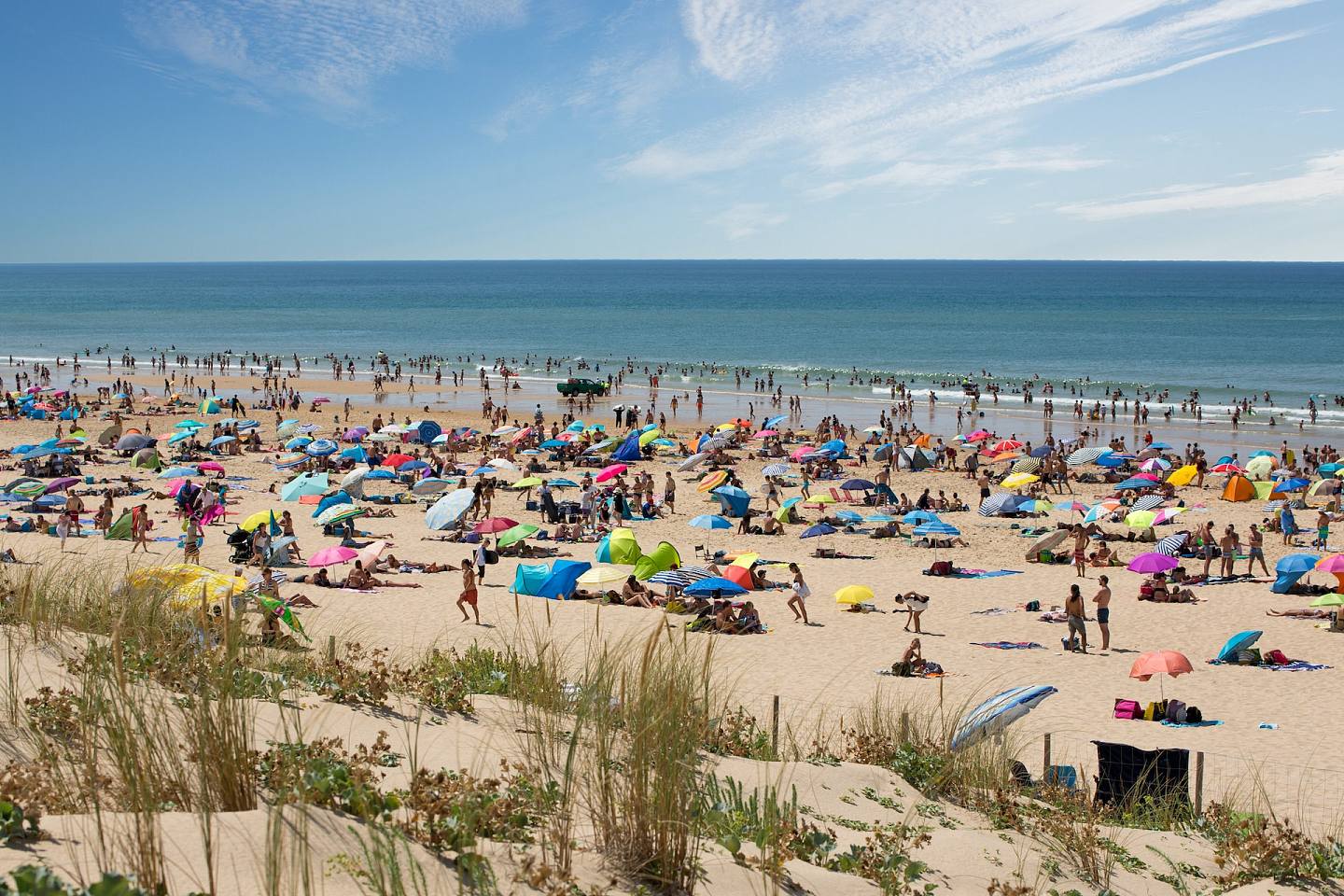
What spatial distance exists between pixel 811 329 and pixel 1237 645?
84.3 metres

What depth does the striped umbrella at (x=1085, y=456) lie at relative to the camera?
3097 cm

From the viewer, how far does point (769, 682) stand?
1295cm

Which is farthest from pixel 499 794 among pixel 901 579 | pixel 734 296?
pixel 734 296

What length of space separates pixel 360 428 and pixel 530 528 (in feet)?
59.0

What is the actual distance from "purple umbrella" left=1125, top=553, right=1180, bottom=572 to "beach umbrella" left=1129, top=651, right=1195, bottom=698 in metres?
5.35

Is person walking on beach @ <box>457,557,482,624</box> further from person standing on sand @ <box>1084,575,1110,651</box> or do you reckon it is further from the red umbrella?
person standing on sand @ <box>1084,575,1110,651</box>

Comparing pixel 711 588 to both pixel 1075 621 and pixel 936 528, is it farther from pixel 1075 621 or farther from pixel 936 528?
pixel 936 528

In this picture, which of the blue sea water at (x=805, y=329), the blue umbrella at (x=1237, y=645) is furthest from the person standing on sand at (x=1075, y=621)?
the blue sea water at (x=805, y=329)

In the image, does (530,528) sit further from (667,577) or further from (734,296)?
(734,296)

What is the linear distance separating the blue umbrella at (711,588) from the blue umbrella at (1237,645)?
22.0ft

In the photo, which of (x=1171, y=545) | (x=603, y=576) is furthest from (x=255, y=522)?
(x=1171, y=545)

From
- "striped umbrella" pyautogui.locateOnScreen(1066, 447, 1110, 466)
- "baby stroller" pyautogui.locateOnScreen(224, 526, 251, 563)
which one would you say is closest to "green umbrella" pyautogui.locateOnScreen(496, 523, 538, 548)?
"baby stroller" pyautogui.locateOnScreen(224, 526, 251, 563)

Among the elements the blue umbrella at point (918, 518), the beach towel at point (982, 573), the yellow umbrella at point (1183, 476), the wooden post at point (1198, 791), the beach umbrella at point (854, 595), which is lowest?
the beach towel at point (982, 573)

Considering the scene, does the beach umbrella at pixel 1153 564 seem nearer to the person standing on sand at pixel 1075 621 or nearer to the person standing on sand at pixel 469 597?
the person standing on sand at pixel 1075 621
